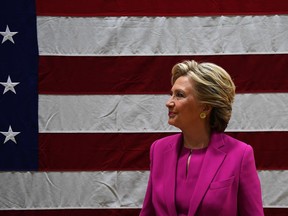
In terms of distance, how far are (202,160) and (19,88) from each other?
173 cm

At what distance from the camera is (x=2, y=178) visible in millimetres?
3309

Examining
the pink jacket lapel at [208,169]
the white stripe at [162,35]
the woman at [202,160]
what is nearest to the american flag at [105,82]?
the white stripe at [162,35]

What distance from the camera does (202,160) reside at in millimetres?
2008

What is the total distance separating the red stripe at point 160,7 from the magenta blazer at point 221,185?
1.45 metres

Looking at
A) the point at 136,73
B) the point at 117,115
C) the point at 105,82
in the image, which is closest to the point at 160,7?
the point at 136,73

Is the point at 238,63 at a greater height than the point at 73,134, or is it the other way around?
the point at 238,63

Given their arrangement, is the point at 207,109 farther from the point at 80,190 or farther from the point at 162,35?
the point at 80,190

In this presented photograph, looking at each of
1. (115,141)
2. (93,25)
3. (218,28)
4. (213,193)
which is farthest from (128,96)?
(213,193)

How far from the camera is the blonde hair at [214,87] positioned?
199 centimetres

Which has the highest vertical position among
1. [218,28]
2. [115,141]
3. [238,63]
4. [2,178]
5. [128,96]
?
[218,28]

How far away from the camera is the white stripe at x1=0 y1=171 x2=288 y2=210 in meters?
3.26

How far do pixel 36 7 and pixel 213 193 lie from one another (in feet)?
6.63

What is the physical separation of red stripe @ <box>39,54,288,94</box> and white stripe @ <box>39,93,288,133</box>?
0.06m

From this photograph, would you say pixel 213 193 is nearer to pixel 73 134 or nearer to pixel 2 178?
pixel 73 134
